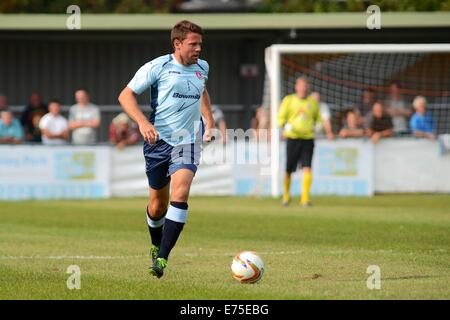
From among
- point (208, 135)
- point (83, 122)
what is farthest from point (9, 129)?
point (208, 135)

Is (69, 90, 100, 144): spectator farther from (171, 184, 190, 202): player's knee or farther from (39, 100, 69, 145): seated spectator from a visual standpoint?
(171, 184, 190, 202): player's knee

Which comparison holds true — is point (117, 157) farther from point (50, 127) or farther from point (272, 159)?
point (272, 159)

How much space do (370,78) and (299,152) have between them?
19.9ft

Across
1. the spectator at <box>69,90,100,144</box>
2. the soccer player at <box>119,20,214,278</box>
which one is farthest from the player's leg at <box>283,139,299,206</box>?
the soccer player at <box>119,20,214,278</box>

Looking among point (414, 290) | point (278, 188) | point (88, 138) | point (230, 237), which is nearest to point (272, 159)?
point (278, 188)

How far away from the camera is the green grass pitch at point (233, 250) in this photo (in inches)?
356

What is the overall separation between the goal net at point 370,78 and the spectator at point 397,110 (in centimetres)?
3

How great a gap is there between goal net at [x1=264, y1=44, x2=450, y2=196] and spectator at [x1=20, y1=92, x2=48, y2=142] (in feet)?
17.5

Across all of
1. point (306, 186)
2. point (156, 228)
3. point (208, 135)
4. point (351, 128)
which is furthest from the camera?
point (351, 128)

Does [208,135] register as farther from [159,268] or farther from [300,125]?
[300,125]

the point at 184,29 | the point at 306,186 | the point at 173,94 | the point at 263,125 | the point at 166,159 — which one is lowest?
the point at 306,186

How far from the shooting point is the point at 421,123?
25.0m

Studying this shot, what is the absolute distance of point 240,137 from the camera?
26094mm

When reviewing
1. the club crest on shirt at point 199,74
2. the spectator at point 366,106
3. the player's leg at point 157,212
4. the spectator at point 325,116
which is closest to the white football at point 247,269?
the player's leg at point 157,212
